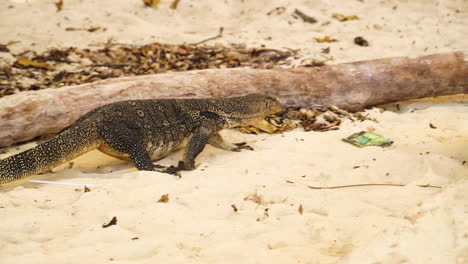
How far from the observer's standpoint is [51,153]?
3.83 meters

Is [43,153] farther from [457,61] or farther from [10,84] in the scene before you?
[457,61]

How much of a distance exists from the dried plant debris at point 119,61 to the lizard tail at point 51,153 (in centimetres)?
244

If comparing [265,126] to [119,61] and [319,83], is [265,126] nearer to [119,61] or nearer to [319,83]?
[319,83]

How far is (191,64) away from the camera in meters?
7.00

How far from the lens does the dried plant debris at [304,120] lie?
5359mm

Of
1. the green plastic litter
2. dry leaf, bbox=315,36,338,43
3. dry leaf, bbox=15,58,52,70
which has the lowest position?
the green plastic litter

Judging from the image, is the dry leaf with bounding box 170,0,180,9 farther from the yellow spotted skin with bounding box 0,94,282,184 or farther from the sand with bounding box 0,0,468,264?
the yellow spotted skin with bounding box 0,94,282,184

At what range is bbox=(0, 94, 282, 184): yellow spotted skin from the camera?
3.82 meters

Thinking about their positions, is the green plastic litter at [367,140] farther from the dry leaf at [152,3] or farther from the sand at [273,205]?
the dry leaf at [152,3]

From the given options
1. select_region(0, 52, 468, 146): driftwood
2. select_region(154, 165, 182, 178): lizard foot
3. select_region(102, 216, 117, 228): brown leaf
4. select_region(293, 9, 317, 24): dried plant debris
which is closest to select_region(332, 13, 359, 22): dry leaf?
select_region(293, 9, 317, 24): dried plant debris

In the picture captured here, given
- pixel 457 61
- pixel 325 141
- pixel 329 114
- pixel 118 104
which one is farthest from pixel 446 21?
pixel 118 104

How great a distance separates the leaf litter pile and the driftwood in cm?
26

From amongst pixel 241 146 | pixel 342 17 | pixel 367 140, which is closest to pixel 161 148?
pixel 241 146

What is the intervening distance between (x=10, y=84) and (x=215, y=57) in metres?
2.97
